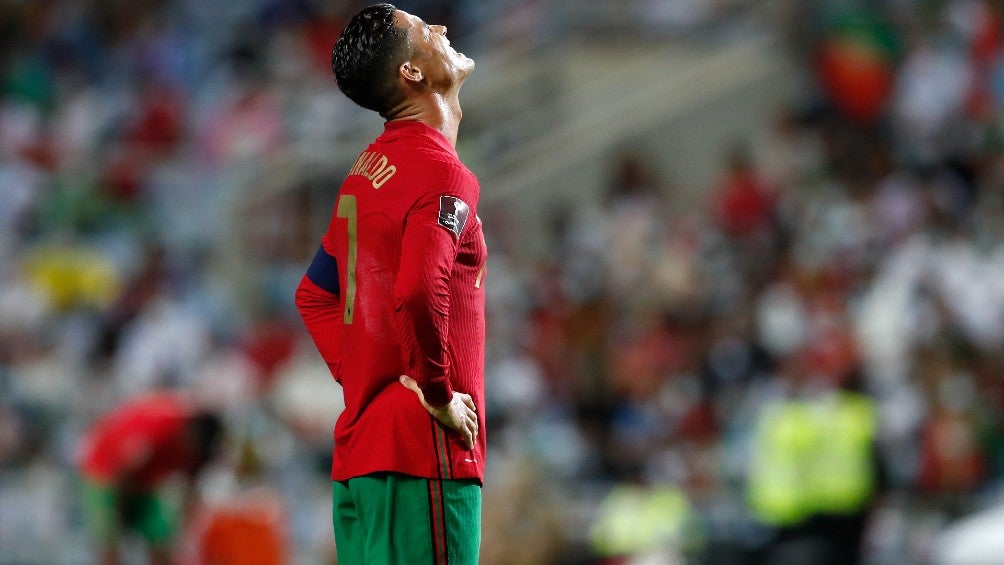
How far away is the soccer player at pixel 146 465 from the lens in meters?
7.55

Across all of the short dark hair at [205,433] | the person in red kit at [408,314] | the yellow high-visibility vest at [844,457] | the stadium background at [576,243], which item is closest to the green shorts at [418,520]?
the person in red kit at [408,314]

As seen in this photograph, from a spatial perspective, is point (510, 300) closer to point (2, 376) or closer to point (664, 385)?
point (664, 385)

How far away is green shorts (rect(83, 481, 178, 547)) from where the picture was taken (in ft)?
25.8

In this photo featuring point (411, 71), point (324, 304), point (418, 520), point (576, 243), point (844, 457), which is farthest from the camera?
point (576, 243)

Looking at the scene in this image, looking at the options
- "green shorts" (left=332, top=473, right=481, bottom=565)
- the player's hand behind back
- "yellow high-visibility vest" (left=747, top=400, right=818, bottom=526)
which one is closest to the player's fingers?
the player's hand behind back

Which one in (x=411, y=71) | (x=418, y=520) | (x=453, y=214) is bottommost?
(x=418, y=520)

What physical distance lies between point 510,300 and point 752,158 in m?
2.76

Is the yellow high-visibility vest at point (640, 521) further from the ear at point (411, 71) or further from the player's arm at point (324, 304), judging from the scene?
the ear at point (411, 71)

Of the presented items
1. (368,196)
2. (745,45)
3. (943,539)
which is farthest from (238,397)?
(368,196)

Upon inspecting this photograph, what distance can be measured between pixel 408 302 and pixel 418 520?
50cm

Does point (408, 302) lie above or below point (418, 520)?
above

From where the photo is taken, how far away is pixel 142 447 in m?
7.60

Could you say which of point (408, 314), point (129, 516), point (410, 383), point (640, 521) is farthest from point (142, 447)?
point (408, 314)

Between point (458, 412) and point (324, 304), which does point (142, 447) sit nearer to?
point (324, 304)
